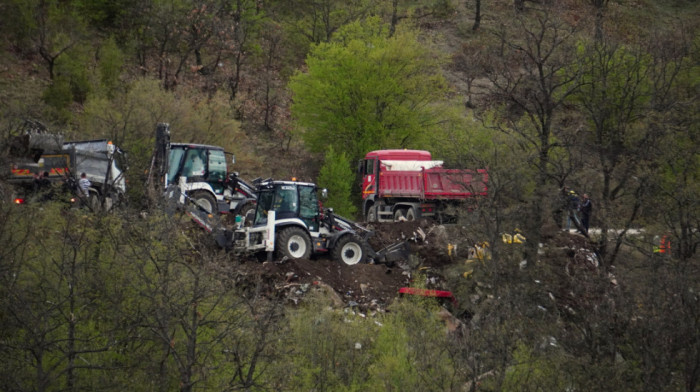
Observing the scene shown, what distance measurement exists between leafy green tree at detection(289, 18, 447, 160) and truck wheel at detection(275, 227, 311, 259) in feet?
62.9

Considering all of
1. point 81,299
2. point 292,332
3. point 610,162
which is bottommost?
point 292,332

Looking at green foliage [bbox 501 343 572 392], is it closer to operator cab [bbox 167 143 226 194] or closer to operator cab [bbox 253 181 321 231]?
operator cab [bbox 253 181 321 231]

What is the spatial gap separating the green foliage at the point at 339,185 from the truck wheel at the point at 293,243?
1329 cm

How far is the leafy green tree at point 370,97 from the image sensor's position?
38625 mm

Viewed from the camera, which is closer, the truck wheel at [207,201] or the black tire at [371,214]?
the truck wheel at [207,201]

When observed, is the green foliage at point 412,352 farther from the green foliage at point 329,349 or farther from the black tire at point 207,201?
the black tire at point 207,201

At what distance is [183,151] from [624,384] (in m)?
16.7

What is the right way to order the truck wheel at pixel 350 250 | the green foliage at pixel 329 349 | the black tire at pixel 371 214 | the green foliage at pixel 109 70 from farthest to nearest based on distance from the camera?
the green foliage at pixel 109 70, the black tire at pixel 371 214, the truck wheel at pixel 350 250, the green foliage at pixel 329 349

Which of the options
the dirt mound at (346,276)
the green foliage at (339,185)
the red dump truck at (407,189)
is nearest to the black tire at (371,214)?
the red dump truck at (407,189)

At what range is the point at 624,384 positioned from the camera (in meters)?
10.9

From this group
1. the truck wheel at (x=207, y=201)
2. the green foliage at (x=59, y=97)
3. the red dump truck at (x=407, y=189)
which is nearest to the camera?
the truck wheel at (x=207, y=201)

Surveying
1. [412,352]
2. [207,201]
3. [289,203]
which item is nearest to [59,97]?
[207,201]

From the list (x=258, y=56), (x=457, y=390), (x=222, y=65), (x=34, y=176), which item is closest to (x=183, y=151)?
(x=34, y=176)

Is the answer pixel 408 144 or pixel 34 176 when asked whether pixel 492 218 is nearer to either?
pixel 34 176
